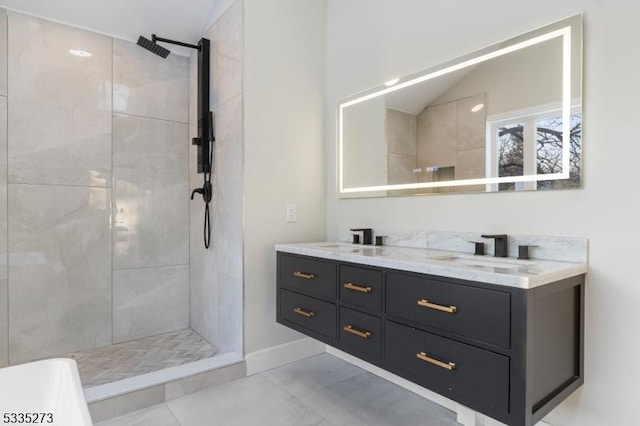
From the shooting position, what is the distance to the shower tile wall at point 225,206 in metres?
2.50

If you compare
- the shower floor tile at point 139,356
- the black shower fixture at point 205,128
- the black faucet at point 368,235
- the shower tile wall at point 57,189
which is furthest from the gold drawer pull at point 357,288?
the shower tile wall at point 57,189

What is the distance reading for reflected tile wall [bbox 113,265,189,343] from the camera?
2883 mm

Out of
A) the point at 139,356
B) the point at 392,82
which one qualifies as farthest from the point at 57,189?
the point at 392,82

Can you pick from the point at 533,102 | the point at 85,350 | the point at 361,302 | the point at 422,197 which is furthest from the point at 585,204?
the point at 85,350

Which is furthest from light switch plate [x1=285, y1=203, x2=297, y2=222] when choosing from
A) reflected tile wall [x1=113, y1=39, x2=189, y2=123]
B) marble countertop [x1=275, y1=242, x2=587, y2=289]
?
reflected tile wall [x1=113, y1=39, x2=189, y2=123]

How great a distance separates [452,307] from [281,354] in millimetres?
1518

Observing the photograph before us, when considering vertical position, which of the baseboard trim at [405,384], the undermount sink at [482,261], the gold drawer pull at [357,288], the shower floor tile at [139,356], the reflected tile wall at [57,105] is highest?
the reflected tile wall at [57,105]

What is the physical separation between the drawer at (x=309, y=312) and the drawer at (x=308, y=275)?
52mm

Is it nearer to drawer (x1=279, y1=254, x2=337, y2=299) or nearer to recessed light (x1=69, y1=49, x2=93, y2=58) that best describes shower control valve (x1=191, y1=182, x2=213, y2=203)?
drawer (x1=279, y1=254, x2=337, y2=299)

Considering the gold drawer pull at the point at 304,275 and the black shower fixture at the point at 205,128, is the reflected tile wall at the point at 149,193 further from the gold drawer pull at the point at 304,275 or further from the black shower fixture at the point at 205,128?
the gold drawer pull at the point at 304,275

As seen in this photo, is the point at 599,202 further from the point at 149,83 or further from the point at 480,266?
the point at 149,83

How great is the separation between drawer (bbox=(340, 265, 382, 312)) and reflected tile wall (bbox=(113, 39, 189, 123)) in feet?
6.91

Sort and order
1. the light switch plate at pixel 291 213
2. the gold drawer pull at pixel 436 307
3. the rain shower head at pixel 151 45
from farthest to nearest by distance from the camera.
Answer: the light switch plate at pixel 291 213 < the rain shower head at pixel 151 45 < the gold drawer pull at pixel 436 307

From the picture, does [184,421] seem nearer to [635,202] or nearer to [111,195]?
[111,195]
